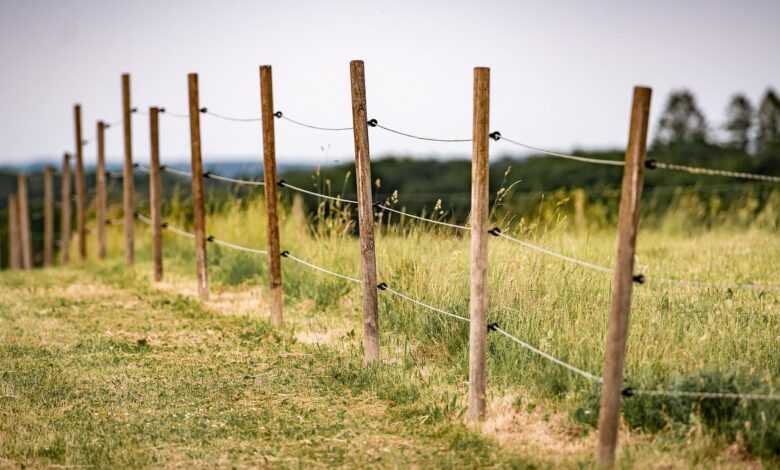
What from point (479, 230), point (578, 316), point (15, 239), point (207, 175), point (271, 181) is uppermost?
point (479, 230)

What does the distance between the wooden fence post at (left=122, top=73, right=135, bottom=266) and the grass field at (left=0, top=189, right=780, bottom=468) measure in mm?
2956

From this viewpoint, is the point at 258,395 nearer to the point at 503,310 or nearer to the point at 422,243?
the point at 503,310

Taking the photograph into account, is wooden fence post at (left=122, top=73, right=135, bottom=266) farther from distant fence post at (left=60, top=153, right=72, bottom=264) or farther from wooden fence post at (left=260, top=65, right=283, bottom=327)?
wooden fence post at (left=260, top=65, right=283, bottom=327)

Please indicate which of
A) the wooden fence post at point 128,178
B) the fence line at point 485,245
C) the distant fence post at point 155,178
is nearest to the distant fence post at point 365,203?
the fence line at point 485,245

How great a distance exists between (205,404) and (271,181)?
2.66m

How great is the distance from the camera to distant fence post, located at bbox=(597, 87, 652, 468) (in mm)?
3775

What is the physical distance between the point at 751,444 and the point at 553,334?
161 cm

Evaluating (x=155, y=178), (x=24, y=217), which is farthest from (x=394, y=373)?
(x=24, y=217)

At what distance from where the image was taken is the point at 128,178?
11.8 metres

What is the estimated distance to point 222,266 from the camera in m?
10.5

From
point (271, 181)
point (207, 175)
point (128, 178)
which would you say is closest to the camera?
point (271, 181)

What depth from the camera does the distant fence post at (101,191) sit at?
13.2m

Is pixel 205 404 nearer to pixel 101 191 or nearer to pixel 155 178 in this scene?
pixel 155 178

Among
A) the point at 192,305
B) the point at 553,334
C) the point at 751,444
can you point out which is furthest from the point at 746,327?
the point at 192,305
